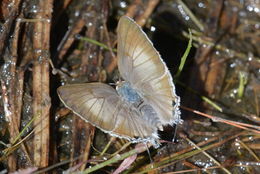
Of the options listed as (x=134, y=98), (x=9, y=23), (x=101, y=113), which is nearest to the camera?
(x=101, y=113)

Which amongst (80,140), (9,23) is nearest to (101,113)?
(80,140)

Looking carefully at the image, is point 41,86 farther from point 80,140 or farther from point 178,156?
point 178,156

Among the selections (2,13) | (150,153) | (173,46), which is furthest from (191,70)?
(2,13)

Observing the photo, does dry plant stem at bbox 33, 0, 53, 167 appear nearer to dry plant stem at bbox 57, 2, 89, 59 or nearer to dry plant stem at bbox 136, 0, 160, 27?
dry plant stem at bbox 57, 2, 89, 59

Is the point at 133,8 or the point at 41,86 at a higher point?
the point at 133,8

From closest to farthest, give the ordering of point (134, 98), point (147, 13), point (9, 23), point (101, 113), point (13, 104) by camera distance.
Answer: point (101, 113) → point (134, 98) → point (13, 104) → point (9, 23) → point (147, 13)
